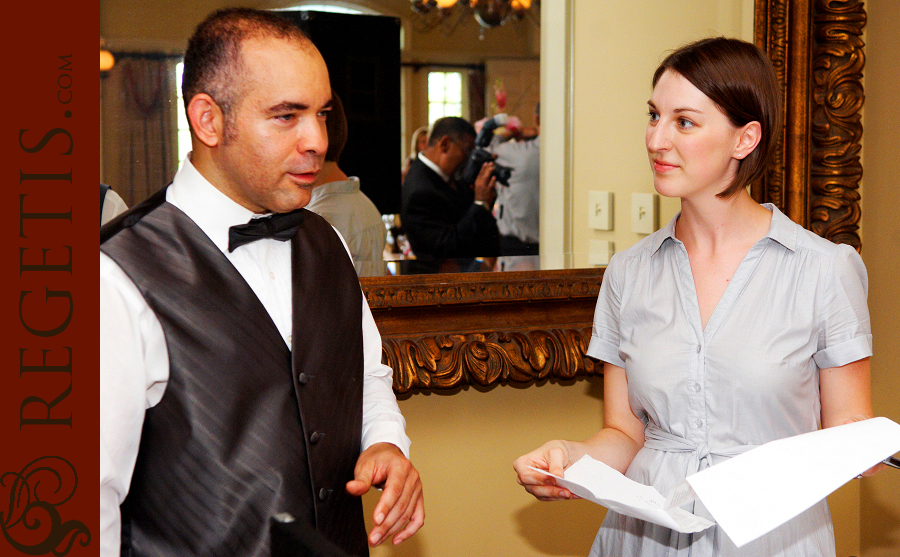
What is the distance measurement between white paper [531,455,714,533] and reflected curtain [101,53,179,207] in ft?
3.43

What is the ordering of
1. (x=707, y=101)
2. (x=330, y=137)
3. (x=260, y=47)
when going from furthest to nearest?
1. (x=330, y=137)
2. (x=707, y=101)
3. (x=260, y=47)

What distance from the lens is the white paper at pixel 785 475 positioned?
41.9 inches

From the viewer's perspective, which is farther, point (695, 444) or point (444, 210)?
point (444, 210)

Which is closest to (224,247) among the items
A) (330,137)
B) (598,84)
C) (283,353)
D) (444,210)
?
(283,353)

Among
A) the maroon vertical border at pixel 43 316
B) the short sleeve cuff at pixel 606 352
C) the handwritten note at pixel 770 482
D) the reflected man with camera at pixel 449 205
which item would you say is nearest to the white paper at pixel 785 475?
the handwritten note at pixel 770 482

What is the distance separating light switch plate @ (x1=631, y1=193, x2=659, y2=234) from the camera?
2.15m

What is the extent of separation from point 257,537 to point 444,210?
1020 mm

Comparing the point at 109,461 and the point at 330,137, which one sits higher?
the point at 330,137

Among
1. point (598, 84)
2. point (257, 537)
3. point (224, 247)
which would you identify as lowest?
point (257, 537)

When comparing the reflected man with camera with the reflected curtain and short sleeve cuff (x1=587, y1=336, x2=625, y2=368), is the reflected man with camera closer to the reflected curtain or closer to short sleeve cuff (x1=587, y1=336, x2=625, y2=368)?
short sleeve cuff (x1=587, y1=336, x2=625, y2=368)

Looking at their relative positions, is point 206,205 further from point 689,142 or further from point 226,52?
point 689,142

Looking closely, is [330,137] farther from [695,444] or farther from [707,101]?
[695,444]

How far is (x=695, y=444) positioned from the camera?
55.8 inches

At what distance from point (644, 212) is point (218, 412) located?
1.41 meters
